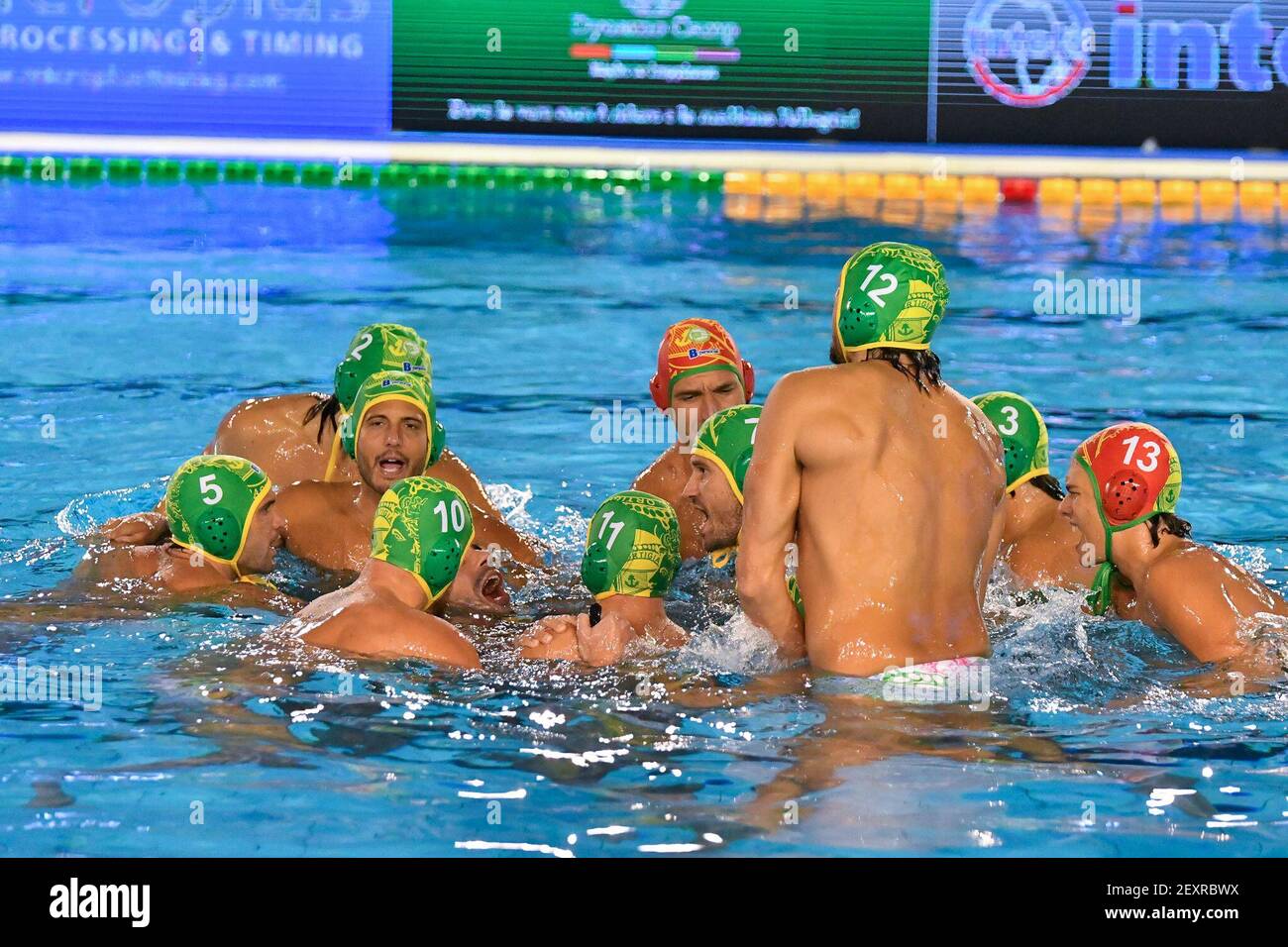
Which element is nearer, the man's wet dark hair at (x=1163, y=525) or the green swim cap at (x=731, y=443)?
the man's wet dark hair at (x=1163, y=525)

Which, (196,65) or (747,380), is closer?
(747,380)

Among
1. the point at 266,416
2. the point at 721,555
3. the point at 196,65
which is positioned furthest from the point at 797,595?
the point at 196,65

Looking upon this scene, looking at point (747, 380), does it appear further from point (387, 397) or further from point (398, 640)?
point (398, 640)

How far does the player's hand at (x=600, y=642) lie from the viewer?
180 inches

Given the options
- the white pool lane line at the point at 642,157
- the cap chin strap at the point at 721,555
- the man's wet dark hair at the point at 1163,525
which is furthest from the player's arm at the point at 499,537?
the white pool lane line at the point at 642,157

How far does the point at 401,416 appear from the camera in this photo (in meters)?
5.53

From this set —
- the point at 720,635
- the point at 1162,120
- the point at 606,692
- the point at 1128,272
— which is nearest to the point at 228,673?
the point at 606,692

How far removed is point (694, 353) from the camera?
5895 millimetres

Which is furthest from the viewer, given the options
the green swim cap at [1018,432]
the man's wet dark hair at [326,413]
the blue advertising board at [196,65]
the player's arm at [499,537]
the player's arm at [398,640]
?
the blue advertising board at [196,65]

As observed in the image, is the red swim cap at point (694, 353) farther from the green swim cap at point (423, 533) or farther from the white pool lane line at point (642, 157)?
the white pool lane line at point (642, 157)

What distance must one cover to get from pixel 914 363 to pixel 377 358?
247 centimetres

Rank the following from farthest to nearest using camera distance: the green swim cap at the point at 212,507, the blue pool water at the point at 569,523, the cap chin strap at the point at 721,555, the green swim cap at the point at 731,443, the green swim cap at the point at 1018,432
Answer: the green swim cap at the point at 1018,432 < the cap chin strap at the point at 721,555 < the green swim cap at the point at 212,507 < the green swim cap at the point at 731,443 < the blue pool water at the point at 569,523

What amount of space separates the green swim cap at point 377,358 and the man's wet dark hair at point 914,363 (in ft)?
7.37

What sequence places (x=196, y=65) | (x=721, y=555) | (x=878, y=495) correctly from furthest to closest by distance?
(x=196, y=65)
(x=721, y=555)
(x=878, y=495)
